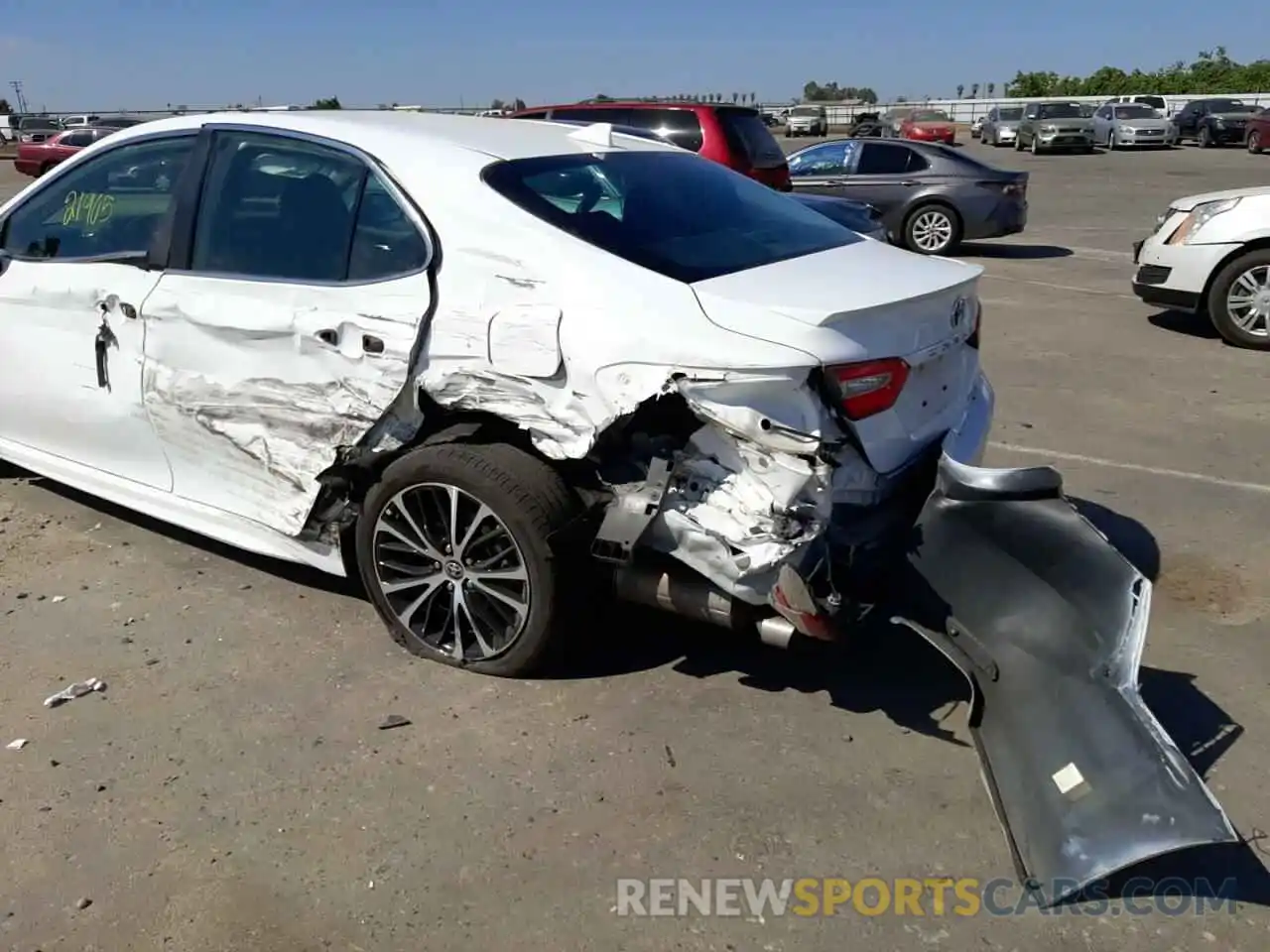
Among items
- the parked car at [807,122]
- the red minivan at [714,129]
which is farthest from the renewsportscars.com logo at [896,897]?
the parked car at [807,122]

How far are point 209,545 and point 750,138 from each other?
842 centimetres

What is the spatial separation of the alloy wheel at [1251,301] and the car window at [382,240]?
7.07 metres

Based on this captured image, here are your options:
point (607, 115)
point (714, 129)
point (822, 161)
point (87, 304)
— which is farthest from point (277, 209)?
point (822, 161)

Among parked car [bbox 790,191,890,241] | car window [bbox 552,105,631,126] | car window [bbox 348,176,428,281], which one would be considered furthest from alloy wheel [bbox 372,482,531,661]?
car window [bbox 552,105,631,126]

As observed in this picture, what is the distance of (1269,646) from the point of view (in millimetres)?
3871

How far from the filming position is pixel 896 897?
272 cm

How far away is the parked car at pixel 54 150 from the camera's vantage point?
89.7 feet

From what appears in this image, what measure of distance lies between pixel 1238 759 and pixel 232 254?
3.63 m

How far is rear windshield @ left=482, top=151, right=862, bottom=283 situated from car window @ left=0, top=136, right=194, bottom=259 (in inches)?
57.3

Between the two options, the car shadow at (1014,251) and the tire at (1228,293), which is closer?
the tire at (1228,293)

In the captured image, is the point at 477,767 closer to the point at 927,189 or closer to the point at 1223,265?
the point at 1223,265

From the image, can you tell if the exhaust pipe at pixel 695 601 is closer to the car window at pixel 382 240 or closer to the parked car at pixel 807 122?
the car window at pixel 382 240

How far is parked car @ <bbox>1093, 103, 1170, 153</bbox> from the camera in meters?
37.2

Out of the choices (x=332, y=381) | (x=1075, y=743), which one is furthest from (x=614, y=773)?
(x=332, y=381)
